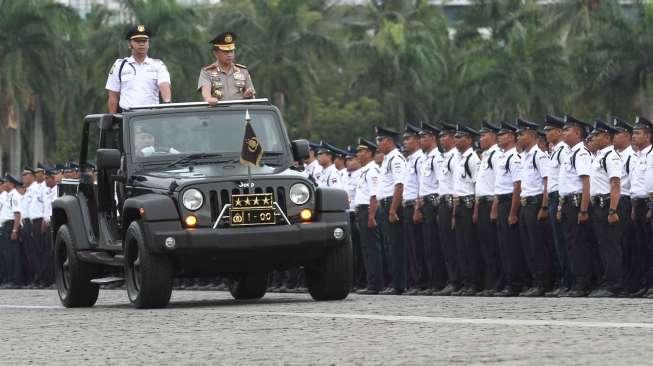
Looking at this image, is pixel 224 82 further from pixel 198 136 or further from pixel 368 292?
pixel 368 292

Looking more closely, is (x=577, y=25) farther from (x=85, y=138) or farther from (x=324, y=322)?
(x=324, y=322)

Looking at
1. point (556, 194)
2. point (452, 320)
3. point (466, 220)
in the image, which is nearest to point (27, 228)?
point (466, 220)

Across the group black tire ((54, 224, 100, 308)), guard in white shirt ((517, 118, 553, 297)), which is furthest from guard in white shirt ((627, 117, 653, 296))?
black tire ((54, 224, 100, 308))

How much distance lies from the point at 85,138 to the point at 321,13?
197 ft

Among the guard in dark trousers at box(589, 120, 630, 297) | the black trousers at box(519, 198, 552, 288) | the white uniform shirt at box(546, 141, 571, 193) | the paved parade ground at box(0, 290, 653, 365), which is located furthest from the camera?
the black trousers at box(519, 198, 552, 288)

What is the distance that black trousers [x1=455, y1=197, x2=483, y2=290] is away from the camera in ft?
72.8

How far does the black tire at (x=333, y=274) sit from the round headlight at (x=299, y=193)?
664 millimetres

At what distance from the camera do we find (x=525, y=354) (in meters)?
10.6

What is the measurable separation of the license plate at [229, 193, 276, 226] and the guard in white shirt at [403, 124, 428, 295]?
638 centimetres

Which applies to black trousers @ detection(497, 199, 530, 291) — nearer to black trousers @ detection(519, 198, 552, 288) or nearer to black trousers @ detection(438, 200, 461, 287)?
black trousers @ detection(519, 198, 552, 288)

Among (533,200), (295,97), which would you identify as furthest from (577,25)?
(533,200)

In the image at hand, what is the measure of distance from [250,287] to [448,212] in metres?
→ 3.41

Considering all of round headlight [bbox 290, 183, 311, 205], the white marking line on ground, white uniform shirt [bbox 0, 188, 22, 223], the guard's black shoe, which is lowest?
the guard's black shoe

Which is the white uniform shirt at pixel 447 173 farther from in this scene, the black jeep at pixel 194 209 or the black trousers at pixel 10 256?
the black trousers at pixel 10 256
